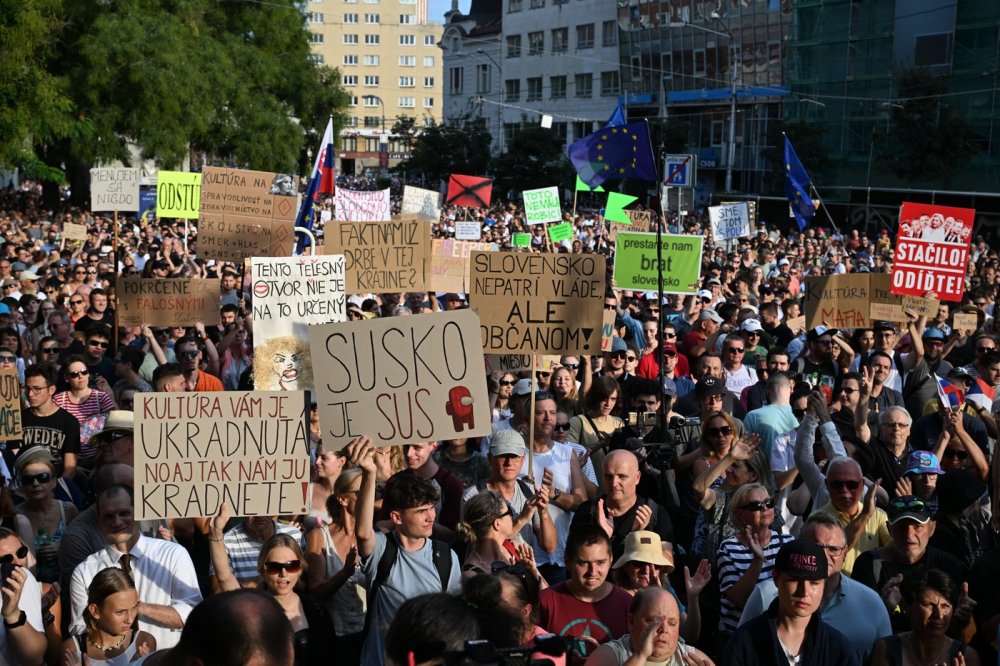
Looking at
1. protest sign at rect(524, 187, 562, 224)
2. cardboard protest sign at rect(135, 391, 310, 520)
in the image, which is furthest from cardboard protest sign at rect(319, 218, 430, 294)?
protest sign at rect(524, 187, 562, 224)

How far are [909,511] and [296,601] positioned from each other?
2.77 meters

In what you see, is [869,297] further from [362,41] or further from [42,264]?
[362,41]

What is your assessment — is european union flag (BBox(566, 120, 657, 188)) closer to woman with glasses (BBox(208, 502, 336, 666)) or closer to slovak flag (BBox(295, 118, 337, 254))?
slovak flag (BBox(295, 118, 337, 254))

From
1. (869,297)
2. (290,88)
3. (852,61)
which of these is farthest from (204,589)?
(852,61)

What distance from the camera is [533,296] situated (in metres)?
8.45

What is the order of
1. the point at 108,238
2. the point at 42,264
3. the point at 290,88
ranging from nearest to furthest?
the point at 42,264
the point at 108,238
the point at 290,88

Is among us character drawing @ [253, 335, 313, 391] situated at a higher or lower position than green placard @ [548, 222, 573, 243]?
lower

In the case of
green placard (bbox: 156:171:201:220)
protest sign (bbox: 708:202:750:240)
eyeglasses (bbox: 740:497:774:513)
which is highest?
green placard (bbox: 156:171:201:220)

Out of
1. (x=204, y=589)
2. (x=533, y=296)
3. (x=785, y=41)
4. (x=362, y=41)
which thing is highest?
(x=362, y=41)

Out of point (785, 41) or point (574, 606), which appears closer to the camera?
point (574, 606)

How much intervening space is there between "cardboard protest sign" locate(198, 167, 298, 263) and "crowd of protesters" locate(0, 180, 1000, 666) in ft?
11.9

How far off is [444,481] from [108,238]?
19858 mm

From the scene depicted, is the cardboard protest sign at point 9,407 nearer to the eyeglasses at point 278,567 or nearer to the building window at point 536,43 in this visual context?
the eyeglasses at point 278,567

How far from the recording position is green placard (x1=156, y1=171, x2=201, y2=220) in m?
18.0
